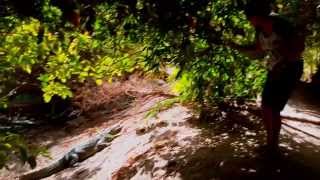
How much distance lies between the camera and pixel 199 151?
19.8 feet

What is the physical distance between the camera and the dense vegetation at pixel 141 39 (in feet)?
10.9

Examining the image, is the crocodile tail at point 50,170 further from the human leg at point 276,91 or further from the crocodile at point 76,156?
the human leg at point 276,91

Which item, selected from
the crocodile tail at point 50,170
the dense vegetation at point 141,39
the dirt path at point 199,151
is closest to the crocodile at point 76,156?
the crocodile tail at point 50,170

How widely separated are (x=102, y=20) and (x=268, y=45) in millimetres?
1594

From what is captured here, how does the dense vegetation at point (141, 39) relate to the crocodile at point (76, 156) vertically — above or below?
above

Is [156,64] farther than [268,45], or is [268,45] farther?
[156,64]

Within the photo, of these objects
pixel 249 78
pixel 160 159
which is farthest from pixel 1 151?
pixel 249 78

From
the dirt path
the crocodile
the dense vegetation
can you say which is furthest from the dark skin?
the crocodile

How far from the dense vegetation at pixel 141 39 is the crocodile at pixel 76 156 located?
2116 millimetres

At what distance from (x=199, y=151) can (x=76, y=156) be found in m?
3.02

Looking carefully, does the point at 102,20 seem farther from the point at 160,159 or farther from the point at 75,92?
the point at 75,92

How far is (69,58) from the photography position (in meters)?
5.66

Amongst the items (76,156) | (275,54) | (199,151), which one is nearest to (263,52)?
(275,54)

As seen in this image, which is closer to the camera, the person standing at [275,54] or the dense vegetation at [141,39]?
the dense vegetation at [141,39]
